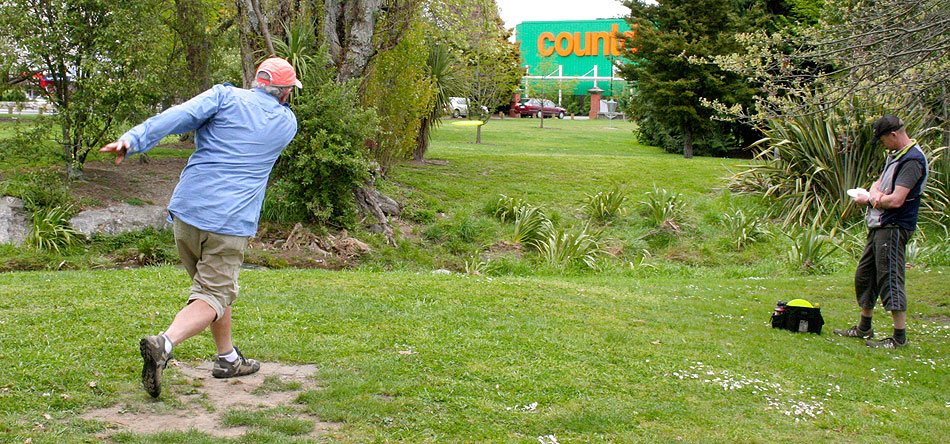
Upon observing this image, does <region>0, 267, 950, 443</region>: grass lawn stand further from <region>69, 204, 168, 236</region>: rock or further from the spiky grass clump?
the spiky grass clump

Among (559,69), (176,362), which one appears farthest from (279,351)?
(559,69)

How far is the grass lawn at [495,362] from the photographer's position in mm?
4156

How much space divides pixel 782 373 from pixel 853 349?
4.22 ft

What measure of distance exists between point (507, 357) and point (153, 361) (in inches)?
89.1

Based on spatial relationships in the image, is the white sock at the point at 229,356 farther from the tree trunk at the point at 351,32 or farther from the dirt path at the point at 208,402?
the tree trunk at the point at 351,32

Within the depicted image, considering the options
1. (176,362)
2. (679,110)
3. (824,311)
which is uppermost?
(679,110)

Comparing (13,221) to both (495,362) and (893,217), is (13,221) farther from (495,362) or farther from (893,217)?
(893,217)

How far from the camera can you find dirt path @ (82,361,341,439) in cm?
389

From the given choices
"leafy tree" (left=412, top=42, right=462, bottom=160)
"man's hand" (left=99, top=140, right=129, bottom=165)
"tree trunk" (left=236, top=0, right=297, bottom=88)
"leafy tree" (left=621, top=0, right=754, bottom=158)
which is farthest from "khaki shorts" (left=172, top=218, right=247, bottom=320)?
"leafy tree" (left=621, top=0, right=754, bottom=158)

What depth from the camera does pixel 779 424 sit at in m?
4.39

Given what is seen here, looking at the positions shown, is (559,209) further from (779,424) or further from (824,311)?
(779,424)

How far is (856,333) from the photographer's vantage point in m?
6.75

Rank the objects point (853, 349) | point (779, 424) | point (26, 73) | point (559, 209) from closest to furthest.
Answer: point (779, 424)
point (853, 349)
point (26, 73)
point (559, 209)

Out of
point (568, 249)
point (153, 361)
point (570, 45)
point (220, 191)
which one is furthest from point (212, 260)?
point (570, 45)
